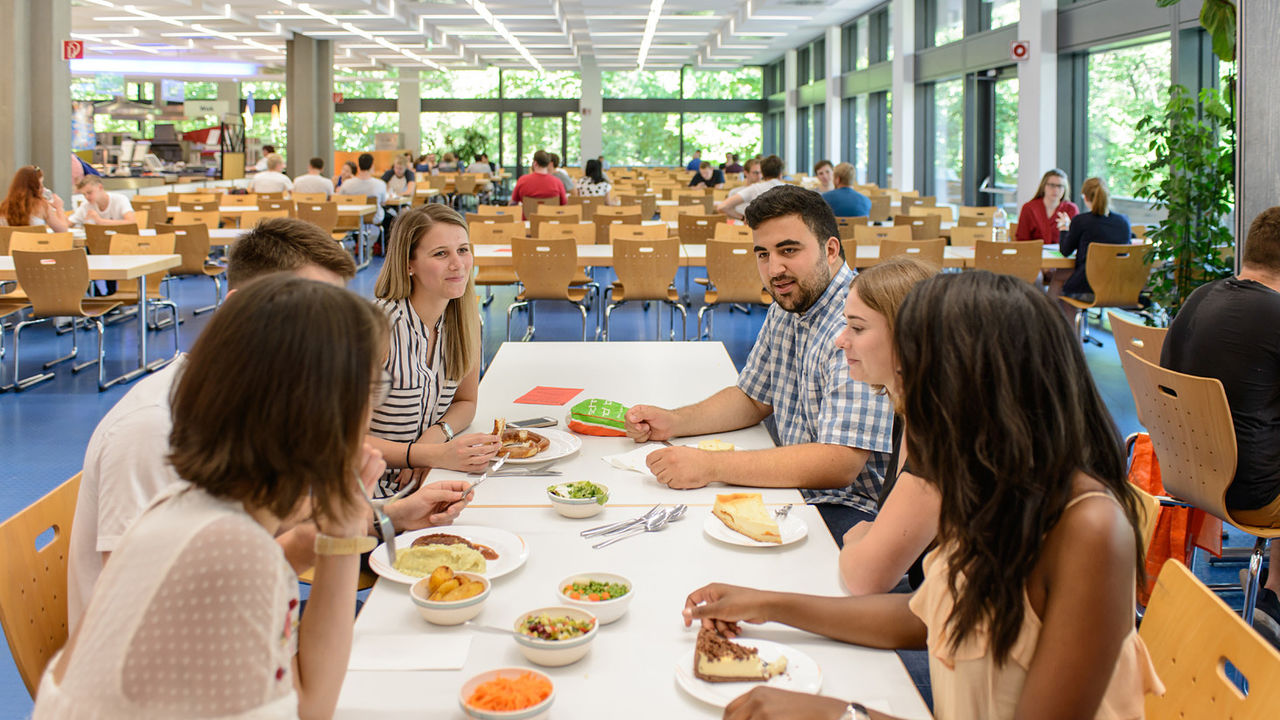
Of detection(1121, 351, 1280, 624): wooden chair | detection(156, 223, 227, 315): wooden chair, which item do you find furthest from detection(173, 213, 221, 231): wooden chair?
detection(1121, 351, 1280, 624): wooden chair

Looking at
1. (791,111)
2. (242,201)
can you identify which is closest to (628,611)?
(242,201)

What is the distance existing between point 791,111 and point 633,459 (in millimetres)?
21064

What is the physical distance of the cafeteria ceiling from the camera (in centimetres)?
1417

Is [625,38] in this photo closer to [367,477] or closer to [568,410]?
[568,410]

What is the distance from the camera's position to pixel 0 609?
4.70 feet

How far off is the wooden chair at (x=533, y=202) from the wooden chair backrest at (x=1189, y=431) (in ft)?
24.0

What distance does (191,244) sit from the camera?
711cm

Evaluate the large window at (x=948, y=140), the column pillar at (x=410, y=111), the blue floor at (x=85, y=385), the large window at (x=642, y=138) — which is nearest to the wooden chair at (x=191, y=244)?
the blue floor at (x=85, y=385)

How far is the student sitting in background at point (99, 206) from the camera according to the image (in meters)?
7.65

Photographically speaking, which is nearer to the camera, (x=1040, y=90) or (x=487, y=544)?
(x=487, y=544)

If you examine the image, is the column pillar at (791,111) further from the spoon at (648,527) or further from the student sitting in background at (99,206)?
the spoon at (648,527)

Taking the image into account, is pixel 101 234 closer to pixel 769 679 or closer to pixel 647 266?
pixel 647 266

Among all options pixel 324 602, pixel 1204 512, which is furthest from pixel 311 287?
pixel 1204 512

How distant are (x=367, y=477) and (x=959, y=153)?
12.4 metres
